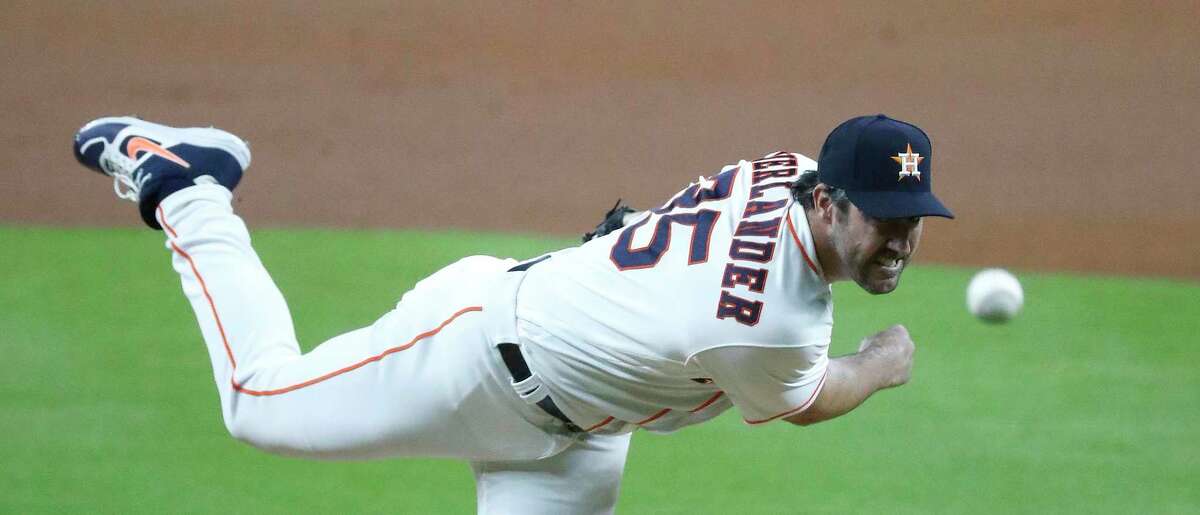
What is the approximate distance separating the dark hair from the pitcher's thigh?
919 millimetres

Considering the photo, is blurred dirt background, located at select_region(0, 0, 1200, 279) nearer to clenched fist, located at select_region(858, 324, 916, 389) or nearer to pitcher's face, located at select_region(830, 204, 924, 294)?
clenched fist, located at select_region(858, 324, 916, 389)

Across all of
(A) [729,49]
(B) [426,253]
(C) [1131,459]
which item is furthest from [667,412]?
(A) [729,49]

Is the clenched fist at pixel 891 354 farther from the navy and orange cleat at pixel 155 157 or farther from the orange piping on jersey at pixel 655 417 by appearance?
the navy and orange cleat at pixel 155 157

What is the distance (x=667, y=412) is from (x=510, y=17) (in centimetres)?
794

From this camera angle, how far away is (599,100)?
1044 centimetres

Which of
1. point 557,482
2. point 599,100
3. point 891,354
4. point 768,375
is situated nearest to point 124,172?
point 557,482

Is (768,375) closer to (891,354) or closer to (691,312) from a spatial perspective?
(691,312)

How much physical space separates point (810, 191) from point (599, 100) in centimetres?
746

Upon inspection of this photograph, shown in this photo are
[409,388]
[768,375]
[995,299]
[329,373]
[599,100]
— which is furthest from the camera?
[599,100]

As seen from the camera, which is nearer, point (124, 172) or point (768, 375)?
point (768, 375)

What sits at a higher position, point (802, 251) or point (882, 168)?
point (882, 168)

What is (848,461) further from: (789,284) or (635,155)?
(635,155)

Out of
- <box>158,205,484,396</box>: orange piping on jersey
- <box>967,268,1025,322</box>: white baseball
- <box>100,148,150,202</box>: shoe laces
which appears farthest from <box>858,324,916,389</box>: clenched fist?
<box>100,148,150,202</box>: shoe laces

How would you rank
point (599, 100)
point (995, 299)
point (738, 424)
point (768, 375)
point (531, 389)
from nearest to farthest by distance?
1. point (768, 375)
2. point (531, 389)
3. point (995, 299)
4. point (738, 424)
5. point (599, 100)
